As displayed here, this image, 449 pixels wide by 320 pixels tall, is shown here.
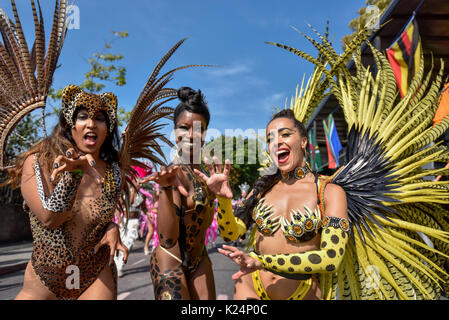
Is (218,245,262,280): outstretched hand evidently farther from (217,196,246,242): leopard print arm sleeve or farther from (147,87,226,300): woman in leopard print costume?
(147,87,226,300): woman in leopard print costume

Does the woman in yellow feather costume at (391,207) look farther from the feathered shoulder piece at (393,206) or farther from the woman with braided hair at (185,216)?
the woman with braided hair at (185,216)

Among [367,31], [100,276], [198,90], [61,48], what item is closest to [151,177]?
[100,276]

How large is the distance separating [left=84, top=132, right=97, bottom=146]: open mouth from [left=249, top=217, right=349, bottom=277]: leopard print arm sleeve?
4.09 feet

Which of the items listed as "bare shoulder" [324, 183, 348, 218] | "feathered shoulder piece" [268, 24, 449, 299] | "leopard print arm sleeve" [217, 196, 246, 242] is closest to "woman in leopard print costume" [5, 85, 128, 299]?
"leopard print arm sleeve" [217, 196, 246, 242]

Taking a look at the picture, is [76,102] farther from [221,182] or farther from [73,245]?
[221,182]

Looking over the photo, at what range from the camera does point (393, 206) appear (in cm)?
216

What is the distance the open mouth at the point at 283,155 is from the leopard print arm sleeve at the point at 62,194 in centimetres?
129

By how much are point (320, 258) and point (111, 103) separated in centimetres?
168

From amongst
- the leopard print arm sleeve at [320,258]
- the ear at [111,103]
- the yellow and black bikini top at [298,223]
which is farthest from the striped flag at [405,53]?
the ear at [111,103]

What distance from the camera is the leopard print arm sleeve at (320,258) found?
1755 millimetres

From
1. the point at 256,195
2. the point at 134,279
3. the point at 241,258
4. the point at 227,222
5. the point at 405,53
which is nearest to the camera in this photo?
the point at 241,258

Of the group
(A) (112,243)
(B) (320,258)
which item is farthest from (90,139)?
(B) (320,258)

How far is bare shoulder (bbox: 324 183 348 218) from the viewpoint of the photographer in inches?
74.0
